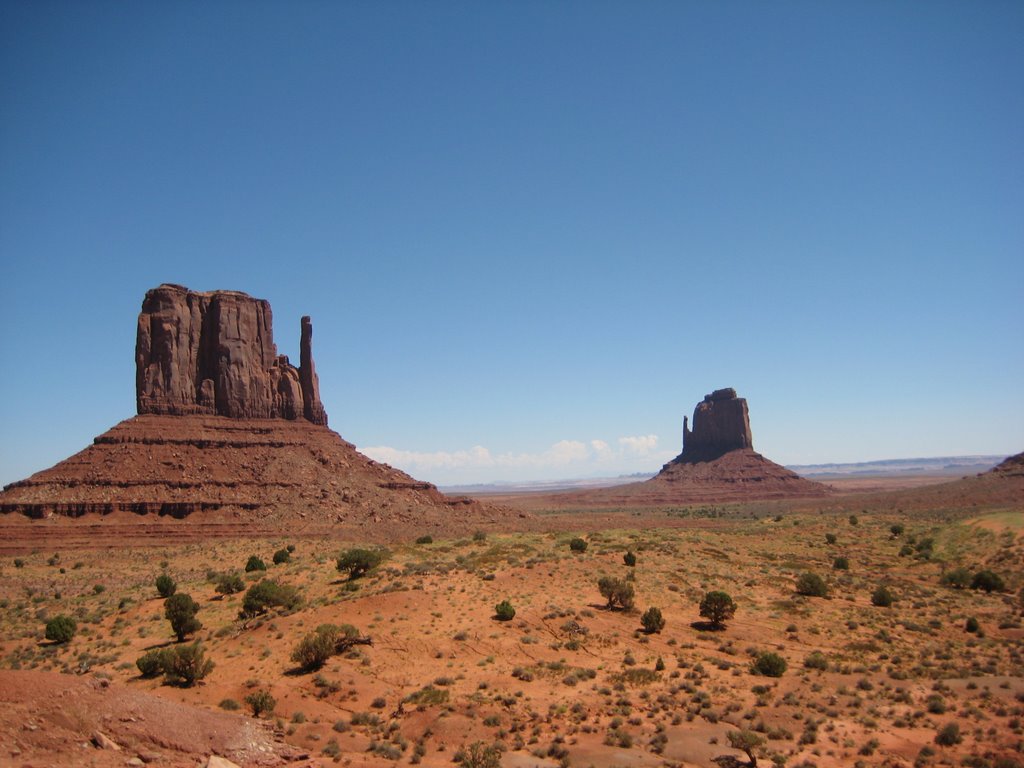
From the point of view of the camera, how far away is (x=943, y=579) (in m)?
38.4

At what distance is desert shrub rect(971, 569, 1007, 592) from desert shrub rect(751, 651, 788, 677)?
22239 mm

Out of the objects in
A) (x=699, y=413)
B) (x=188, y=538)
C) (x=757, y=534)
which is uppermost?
(x=699, y=413)

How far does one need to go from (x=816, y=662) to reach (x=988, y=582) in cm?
2084

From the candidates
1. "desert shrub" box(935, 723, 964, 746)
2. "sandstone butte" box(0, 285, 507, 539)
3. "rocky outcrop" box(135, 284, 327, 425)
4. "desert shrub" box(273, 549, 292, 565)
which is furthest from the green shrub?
"rocky outcrop" box(135, 284, 327, 425)

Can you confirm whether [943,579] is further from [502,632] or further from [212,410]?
[212,410]

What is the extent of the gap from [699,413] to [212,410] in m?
135

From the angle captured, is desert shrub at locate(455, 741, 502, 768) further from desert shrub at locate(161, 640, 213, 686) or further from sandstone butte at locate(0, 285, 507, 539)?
sandstone butte at locate(0, 285, 507, 539)

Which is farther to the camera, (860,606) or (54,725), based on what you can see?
(860,606)

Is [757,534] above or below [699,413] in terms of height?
below

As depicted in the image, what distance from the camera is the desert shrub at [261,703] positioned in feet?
62.2

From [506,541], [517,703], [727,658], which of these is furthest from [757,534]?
[517,703]

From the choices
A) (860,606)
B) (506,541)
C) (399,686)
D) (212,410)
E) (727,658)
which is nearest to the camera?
(399,686)

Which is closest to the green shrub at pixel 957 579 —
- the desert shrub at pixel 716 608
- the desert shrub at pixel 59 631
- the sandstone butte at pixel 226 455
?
the desert shrub at pixel 716 608

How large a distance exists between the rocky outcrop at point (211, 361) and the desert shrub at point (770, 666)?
78.9m
